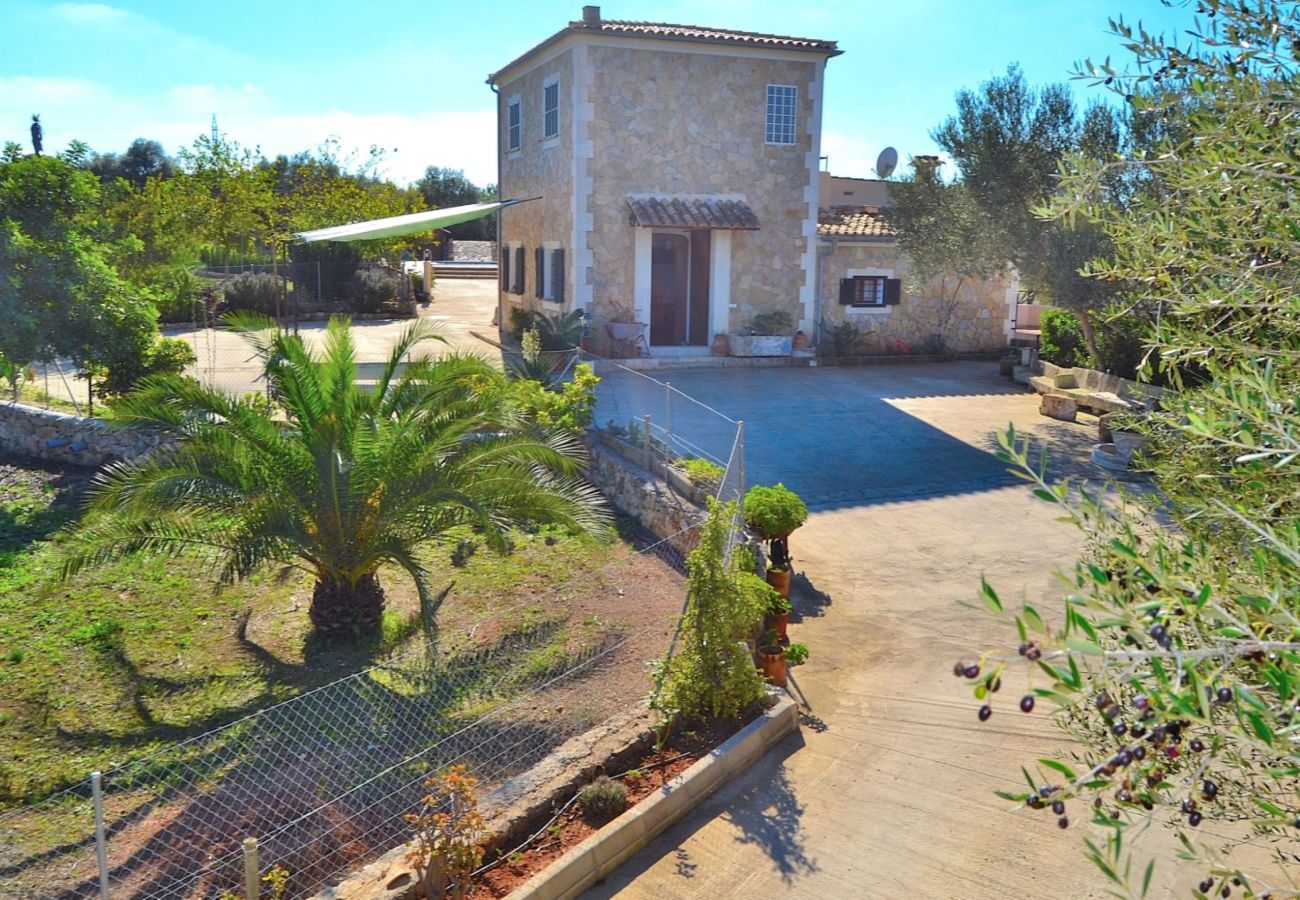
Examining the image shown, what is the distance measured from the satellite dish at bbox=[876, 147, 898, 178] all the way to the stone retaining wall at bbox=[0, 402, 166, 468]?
1762 cm

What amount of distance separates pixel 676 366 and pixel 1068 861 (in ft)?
49.1

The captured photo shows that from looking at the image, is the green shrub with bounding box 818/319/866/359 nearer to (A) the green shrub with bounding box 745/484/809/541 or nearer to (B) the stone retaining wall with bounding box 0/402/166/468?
(B) the stone retaining wall with bounding box 0/402/166/468

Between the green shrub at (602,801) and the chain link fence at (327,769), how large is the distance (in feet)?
1.75

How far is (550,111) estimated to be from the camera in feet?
69.1

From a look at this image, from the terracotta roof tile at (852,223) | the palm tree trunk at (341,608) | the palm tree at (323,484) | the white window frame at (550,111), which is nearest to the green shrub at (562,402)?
the palm tree at (323,484)

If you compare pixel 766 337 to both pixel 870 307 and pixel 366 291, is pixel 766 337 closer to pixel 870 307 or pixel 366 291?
pixel 870 307

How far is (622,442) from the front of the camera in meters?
12.7

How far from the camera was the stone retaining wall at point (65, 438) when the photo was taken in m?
14.0

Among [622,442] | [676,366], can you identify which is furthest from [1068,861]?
[676,366]

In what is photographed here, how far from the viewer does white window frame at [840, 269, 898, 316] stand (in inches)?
858

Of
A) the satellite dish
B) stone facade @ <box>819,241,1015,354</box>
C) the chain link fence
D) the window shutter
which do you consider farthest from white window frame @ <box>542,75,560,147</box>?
the chain link fence

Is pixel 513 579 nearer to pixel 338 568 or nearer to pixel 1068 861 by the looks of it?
pixel 338 568

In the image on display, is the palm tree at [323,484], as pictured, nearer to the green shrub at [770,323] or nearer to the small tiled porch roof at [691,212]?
the small tiled porch roof at [691,212]

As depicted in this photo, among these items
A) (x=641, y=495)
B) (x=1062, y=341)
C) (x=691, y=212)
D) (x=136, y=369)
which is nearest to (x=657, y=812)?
(x=641, y=495)
